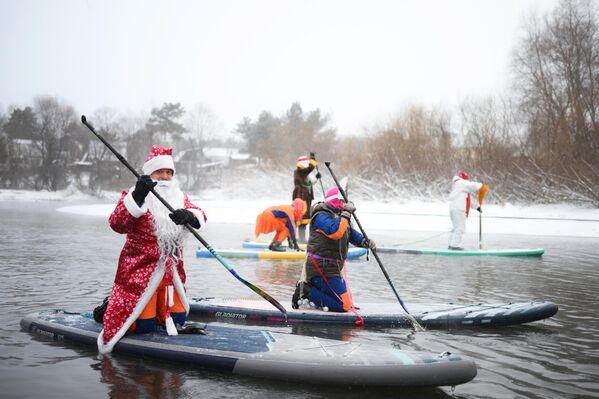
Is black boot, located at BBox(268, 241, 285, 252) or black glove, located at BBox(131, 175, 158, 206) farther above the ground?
black glove, located at BBox(131, 175, 158, 206)

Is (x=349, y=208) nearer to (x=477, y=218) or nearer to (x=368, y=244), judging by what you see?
(x=368, y=244)

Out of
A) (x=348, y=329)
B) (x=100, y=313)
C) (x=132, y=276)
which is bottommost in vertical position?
(x=348, y=329)

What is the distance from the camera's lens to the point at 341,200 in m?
6.69

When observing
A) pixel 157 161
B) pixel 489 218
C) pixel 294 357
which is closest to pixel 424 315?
pixel 294 357

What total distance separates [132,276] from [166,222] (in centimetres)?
55

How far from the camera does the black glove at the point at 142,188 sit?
4555mm

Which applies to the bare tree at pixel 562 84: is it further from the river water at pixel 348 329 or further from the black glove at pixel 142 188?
the black glove at pixel 142 188

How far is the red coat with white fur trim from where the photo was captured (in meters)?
4.78

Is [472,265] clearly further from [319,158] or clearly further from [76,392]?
[319,158]

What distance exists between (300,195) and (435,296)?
6.31m

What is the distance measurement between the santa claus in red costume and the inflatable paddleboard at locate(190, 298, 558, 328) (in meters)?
1.45

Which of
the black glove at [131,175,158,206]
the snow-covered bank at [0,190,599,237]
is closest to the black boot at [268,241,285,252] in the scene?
the black glove at [131,175,158,206]

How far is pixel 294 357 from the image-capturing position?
14.1 ft

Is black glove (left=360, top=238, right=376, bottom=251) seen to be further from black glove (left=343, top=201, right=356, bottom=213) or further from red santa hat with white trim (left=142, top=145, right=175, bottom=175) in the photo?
red santa hat with white trim (left=142, top=145, right=175, bottom=175)
